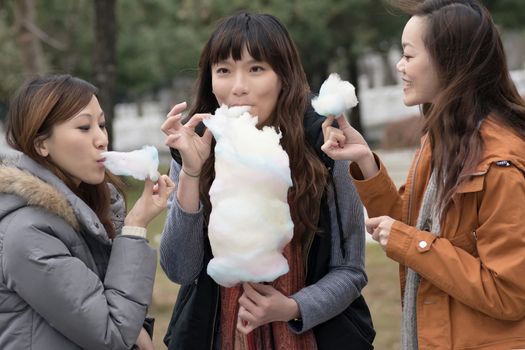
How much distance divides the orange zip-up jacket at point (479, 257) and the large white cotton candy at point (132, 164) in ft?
2.82

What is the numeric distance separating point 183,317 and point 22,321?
1.97ft

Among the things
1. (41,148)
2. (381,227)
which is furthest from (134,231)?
(381,227)

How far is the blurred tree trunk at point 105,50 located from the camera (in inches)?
388

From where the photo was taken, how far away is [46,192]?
8.36ft

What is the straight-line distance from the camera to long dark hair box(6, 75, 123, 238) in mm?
2666

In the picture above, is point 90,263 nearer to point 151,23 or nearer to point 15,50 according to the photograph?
point 15,50

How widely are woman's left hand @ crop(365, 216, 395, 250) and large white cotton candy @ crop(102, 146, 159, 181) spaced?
2.51 feet

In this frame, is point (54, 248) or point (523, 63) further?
point (523, 63)

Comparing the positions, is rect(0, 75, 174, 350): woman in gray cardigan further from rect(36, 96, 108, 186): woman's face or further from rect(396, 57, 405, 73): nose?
rect(396, 57, 405, 73): nose

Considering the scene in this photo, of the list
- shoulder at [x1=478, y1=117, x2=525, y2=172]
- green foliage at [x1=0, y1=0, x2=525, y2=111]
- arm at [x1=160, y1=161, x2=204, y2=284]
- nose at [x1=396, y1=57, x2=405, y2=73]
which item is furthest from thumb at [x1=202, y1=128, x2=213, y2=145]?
green foliage at [x1=0, y1=0, x2=525, y2=111]

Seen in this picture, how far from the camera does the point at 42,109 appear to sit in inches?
105

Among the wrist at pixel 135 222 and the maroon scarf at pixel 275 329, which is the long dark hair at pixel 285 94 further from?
the wrist at pixel 135 222

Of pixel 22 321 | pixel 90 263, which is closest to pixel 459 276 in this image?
pixel 90 263

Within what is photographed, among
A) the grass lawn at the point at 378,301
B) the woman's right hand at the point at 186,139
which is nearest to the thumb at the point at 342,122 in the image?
the woman's right hand at the point at 186,139
